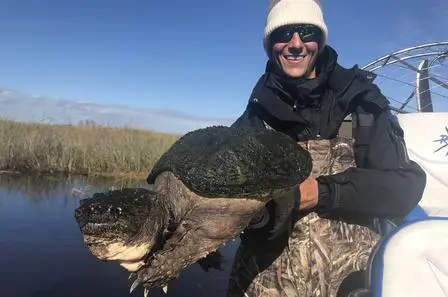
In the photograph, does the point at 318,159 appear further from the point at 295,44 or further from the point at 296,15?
the point at 296,15

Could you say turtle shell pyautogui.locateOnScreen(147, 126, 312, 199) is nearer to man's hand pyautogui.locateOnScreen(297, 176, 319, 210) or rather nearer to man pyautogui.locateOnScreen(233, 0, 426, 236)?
man's hand pyautogui.locateOnScreen(297, 176, 319, 210)

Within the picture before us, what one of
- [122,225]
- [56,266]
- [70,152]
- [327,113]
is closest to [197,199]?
[122,225]

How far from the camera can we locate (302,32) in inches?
107

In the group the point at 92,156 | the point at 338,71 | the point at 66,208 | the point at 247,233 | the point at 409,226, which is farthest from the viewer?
the point at 92,156

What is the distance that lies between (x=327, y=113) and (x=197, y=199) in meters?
1.40

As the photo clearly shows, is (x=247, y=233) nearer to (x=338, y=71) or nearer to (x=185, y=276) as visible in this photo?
(x=338, y=71)

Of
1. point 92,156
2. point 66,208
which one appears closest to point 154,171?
point 66,208

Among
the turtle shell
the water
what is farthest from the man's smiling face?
the water

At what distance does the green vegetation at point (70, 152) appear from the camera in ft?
39.4

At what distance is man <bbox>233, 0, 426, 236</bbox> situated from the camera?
217 cm

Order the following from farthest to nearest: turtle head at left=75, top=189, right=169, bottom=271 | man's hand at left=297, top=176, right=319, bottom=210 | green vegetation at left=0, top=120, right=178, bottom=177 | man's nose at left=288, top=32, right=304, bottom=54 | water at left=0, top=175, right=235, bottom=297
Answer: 1. green vegetation at left=0, top=120, right=178, bottom=177
2. water at left=0, top=175, right=235, bottom=297
3. man's nose at left=288, top=32, right=304, bottom=54
4. man's hand at left=297, top=176, right=319, bottom=210
5. turtle head at left=75, top=189, right=169, bottom=271

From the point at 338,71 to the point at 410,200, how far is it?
94 cm

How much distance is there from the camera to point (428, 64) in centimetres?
571

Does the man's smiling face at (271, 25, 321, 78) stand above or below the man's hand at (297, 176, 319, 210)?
above
